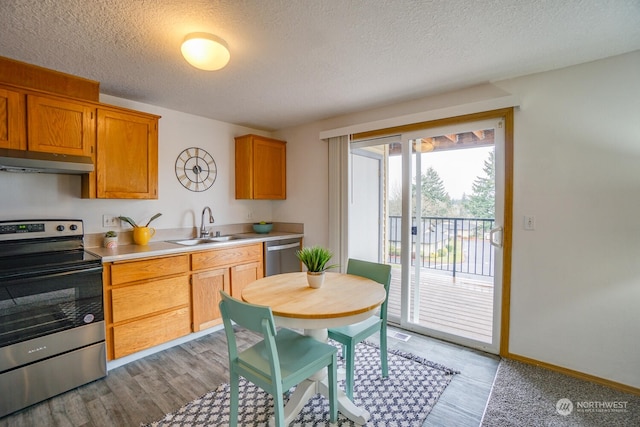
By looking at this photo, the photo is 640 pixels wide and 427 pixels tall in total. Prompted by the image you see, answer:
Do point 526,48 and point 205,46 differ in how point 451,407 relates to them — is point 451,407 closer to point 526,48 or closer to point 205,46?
point 526,48

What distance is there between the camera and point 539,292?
2400 mm

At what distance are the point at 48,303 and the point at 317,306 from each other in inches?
76.6

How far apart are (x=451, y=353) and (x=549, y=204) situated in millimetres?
1518

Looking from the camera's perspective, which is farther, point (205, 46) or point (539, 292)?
point (539, 292)

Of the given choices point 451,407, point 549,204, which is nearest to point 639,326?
point 549,204

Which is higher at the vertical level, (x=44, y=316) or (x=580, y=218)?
(x=580, y=218)

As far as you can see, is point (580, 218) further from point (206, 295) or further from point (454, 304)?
point (206, 295)

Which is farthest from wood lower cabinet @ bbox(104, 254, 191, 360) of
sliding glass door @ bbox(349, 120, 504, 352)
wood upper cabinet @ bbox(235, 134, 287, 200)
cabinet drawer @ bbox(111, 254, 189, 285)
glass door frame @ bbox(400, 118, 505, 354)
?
glass door frame @ bbox(400, 118, 505, 354)

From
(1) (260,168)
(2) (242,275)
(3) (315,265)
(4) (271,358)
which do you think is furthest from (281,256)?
(4) (271,358)

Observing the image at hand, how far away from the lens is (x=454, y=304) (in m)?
3.61

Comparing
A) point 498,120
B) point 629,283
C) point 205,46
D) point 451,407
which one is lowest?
point 451,407

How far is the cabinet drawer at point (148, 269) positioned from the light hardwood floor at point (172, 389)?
2.44ft

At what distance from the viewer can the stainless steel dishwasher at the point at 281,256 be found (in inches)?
139

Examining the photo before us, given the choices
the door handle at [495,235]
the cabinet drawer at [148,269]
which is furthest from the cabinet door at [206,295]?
the door handle at [495,235]
